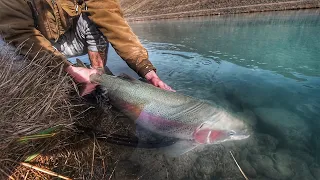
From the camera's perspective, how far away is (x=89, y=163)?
2.44m

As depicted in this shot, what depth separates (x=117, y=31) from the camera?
345 centimetres

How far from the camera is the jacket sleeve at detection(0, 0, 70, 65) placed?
262cm

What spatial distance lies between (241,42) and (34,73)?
324 inches

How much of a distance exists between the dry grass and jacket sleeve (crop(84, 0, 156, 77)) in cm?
98

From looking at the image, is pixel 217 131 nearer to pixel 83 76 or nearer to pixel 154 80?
pixel 154 80

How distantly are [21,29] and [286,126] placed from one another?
3481 mm

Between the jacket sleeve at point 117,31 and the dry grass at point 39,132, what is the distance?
978mm

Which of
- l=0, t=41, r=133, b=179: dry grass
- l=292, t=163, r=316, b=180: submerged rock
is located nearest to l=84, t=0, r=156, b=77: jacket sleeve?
l=0, t=41, r=133, b=179: dry grass

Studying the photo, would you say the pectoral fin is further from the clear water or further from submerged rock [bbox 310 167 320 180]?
submerged rock [bbox 310 167 320 180]

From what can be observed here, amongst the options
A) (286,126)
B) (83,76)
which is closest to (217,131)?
(286,126)

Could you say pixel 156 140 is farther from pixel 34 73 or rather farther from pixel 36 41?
pixel 36 41

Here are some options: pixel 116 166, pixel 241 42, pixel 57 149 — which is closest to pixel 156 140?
pixel 116 166

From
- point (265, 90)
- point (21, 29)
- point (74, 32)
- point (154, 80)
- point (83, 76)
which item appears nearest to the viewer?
point (21, 29)

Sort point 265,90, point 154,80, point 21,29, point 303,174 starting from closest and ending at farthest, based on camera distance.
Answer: point 303,174, point 21,29, point 154,80, point 265,90
